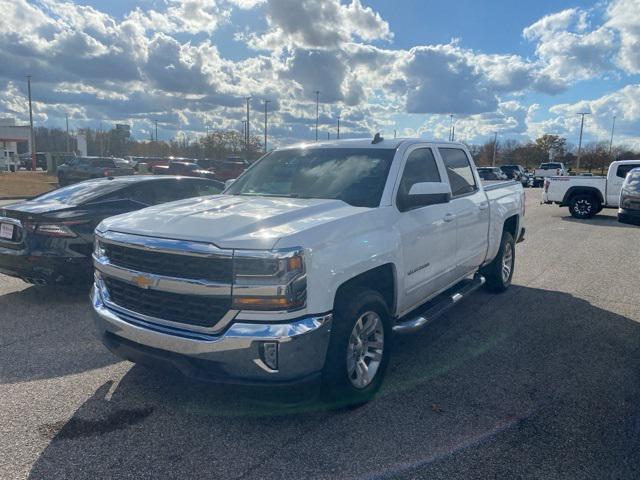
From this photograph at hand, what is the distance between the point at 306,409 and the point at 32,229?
13.5 ft

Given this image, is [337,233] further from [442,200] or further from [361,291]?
[442,200]

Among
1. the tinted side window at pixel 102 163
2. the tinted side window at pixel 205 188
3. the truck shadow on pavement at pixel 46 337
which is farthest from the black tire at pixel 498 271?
the tinted side window at pixel 102 163

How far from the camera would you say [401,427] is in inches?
130

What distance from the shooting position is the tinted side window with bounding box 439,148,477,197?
5195mm

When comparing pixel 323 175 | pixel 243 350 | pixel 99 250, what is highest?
pixel 323 175

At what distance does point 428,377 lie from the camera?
407 centimetres

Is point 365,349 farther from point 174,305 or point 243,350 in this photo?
point 174,305

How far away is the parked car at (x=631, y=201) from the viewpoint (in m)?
6.01

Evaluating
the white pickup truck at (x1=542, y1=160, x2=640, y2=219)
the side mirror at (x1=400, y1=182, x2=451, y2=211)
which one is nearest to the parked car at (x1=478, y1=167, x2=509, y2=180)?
the white pickup truck at (x1=542, y1=160, x2=640, y2=219)

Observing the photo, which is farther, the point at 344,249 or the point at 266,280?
the point at 344,249

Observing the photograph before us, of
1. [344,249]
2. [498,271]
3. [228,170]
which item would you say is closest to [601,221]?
[498,271]

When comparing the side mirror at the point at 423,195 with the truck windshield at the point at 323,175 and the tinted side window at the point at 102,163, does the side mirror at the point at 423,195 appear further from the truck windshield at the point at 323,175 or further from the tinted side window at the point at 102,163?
the tinted side window at the point at 102,163

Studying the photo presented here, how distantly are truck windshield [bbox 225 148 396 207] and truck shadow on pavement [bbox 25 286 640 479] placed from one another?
1.61 m

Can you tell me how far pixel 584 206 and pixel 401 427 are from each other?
15940mm
